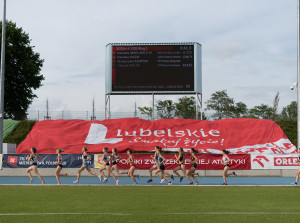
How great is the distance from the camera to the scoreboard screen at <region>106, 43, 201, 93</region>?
36188mm

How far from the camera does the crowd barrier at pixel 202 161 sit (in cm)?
2855

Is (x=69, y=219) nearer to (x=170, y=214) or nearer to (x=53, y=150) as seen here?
(x=170, y=214)

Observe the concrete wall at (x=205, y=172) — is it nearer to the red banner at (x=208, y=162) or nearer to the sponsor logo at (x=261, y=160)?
the red banner at (x=208, y=162)

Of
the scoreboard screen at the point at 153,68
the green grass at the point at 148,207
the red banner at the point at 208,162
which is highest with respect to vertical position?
the scoreboard screen at the point at 153,68

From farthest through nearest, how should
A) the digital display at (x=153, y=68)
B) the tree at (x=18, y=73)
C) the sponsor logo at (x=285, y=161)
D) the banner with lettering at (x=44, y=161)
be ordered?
1. the tree at (x=18, y=73)
2. the digital display at (x=153, y=68)
3. the banner with lettering at (x=44, y=161)
4. the sponsor logo at (x=285, y=161)

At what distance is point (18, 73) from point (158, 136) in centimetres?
1789

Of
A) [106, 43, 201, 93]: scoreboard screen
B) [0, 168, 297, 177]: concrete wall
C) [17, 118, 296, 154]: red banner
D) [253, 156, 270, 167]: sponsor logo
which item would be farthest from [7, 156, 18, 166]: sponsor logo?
[253, 156, 270, 167]: sponsor logo

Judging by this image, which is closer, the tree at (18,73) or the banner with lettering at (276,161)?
the banner with lettering at (276,161)

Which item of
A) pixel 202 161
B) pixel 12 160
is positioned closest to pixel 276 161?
pixel 202 161

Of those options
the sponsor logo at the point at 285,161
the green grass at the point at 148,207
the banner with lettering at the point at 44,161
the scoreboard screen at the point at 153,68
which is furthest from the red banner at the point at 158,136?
the green grass at the point at 148,207

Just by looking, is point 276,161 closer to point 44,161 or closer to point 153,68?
point 153,68

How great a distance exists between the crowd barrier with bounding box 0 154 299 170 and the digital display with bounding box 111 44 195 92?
844 cm

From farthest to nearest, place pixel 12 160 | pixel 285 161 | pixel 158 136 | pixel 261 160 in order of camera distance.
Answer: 1. pixel 158 136
2. pixel 12 160
3. pixel 261 160
4. pixel 285 161

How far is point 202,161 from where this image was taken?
29094mm
